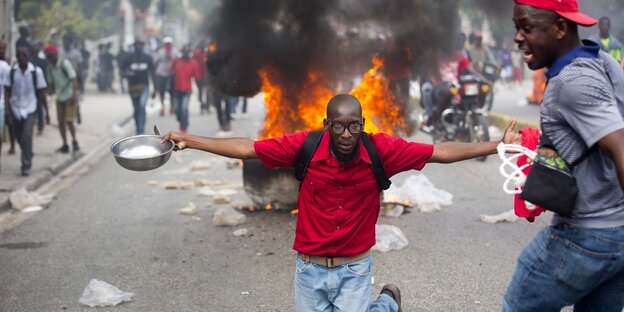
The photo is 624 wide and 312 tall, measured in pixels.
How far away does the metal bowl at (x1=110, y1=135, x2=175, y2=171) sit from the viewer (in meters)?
3.68

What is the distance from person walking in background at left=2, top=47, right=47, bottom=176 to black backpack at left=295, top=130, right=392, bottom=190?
7785 mm

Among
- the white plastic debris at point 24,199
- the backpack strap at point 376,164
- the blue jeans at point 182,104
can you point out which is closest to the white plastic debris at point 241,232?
the white plastic debris at point 24,199

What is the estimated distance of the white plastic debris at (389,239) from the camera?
20.6 feet

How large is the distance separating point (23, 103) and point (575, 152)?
9.14 meters

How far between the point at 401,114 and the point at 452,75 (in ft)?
13.7

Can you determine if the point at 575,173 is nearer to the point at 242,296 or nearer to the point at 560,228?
the point at 560,228

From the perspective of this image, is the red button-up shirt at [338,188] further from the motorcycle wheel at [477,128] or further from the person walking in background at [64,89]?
the person walking in background at [64,89]

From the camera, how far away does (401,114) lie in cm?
873

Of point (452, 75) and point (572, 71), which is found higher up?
point (572, 71)

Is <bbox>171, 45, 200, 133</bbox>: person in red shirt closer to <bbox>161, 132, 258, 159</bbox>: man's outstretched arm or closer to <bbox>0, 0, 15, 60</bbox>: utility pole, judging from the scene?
<bbox>0, 0, 15, 60</bbox>: utility pole

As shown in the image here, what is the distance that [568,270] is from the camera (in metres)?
2.62

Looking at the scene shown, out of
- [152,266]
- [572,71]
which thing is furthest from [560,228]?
[152,266]

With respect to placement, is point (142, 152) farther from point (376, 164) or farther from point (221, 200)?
point (221, 200)

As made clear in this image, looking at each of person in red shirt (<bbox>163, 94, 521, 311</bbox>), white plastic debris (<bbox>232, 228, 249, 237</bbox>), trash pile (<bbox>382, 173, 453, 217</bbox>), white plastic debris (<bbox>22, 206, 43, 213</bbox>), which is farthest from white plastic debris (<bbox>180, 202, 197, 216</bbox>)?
person in red shirt (<bbox>163, 94, 521, 311</bbox>)
